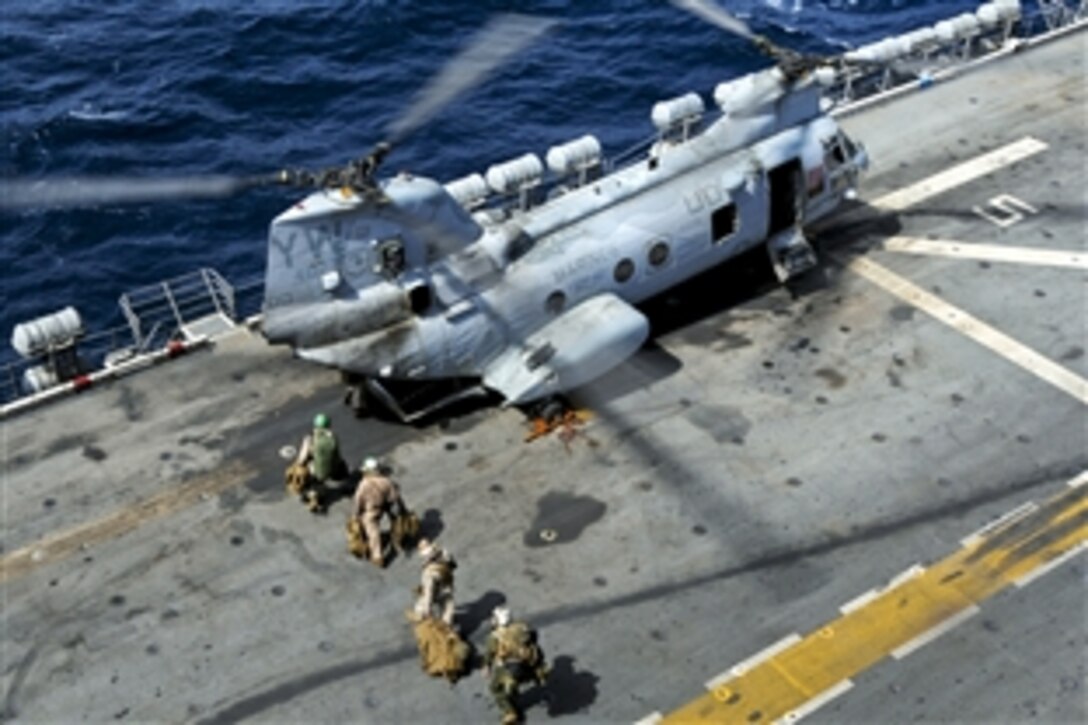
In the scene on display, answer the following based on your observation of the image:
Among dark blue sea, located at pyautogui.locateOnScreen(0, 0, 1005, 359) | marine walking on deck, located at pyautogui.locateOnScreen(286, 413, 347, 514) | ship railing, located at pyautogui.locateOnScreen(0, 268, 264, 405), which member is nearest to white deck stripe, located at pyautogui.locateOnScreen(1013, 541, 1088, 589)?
marine walking on deck, located at pyautogui.locateOnScreen(286, 413, 347, 514)

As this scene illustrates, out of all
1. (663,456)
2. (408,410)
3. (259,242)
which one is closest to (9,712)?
(408,410)

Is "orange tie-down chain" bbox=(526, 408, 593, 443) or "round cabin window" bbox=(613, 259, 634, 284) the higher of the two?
"round cabin window" bbox=(613, 259, 634, 284)

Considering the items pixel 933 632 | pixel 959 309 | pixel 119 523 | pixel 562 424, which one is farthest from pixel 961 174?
pixel 119 523

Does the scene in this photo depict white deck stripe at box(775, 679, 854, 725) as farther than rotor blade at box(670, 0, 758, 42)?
No

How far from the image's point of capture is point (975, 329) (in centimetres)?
2836

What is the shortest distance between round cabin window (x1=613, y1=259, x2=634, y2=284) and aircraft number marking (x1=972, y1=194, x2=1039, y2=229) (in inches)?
368

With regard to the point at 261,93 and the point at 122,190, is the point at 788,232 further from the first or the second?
the point at 261,93

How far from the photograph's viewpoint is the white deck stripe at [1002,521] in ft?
76.4

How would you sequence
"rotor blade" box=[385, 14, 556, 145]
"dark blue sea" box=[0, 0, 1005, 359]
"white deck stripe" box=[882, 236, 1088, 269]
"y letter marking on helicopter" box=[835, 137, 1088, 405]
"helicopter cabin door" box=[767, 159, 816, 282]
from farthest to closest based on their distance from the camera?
"dark blue sea" box=[0, 0, 1005, 359] → "white deck stripe" box=[882, 236, 1088, 269] → "helicopter cabin door" box=[767, 159, 816, 282] → "y letter marking on helicopter" box=[835, 137, 1088, 405] → "rotor blade" box=[385, 14, 556, 145]

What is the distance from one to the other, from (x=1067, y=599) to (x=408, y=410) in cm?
1190

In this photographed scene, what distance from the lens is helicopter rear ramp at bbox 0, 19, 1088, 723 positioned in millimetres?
21109

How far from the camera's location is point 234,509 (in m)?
24.8

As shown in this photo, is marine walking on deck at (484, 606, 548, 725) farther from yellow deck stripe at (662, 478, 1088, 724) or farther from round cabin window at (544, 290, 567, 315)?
round cabin window at (544, 290, 567, 315)

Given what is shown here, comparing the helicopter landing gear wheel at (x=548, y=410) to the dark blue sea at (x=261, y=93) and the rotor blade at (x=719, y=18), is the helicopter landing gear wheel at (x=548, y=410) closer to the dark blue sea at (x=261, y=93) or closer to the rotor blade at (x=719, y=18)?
the rotor blade at (x=719, y=18)
